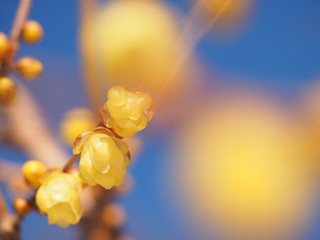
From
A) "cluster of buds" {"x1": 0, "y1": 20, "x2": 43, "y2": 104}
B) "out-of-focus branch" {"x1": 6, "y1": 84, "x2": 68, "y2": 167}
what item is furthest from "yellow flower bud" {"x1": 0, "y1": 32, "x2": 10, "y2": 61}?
"out-of-focus branch" {"x1": 6, "y1": 84, "x2": 68, "y2": 167}

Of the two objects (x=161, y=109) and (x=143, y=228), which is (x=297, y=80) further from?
(x=143, y=228)

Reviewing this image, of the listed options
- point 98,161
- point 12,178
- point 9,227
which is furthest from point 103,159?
point 12,178

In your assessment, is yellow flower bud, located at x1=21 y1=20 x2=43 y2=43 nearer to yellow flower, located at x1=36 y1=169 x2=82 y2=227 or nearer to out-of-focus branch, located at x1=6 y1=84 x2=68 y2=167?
yellow flower, located at x1=36 y1=169 x2=82 y2=227

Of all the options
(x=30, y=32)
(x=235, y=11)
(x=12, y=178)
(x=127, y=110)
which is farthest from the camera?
(x=12, y=178)

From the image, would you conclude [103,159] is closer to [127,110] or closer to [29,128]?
[127,110]

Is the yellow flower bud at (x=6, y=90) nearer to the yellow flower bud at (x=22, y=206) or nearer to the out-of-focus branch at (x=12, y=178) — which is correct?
the yellow flower bud at (x=22, y=206)

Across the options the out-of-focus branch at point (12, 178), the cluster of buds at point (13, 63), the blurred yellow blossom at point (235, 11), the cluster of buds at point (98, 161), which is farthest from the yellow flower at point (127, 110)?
the out-of-focus branch at point (12, 178)
